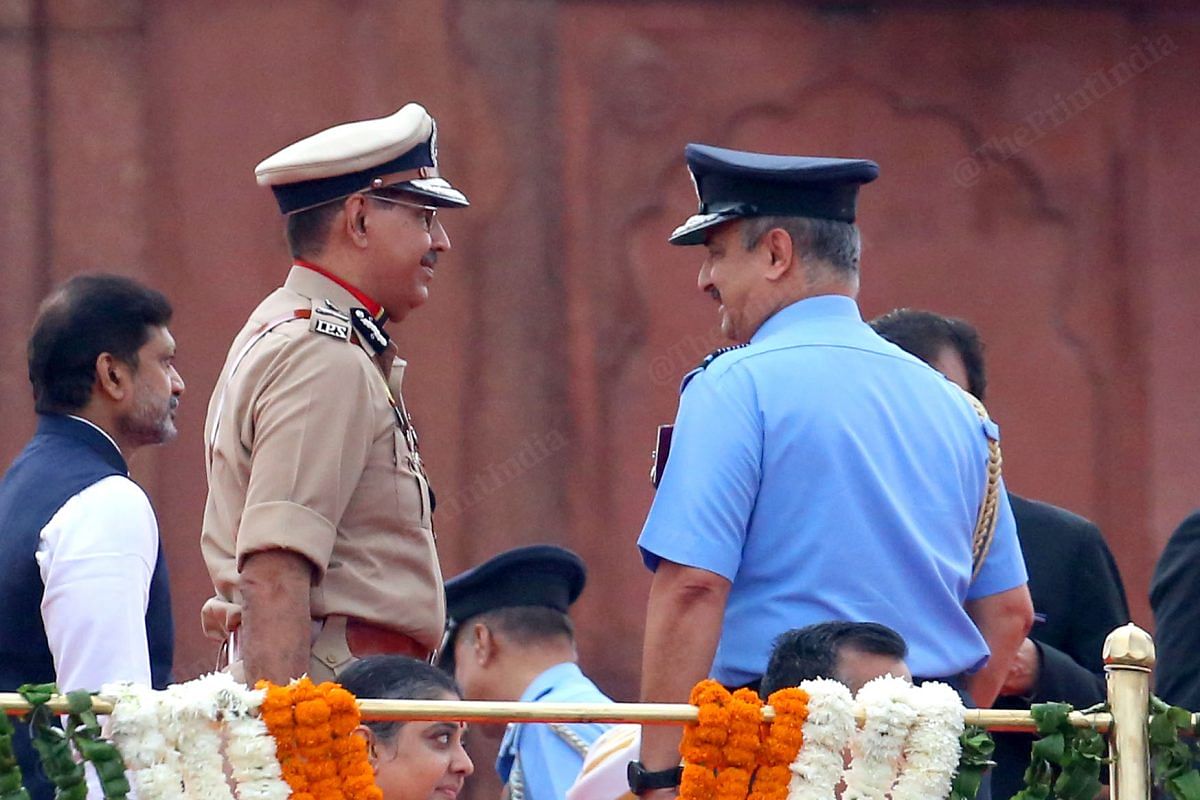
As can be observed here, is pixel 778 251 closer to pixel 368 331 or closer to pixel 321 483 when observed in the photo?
pixel 368 331

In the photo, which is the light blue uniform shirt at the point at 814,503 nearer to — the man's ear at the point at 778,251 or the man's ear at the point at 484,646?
the man's ear at the point at 778,251

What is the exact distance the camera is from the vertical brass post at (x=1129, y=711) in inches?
99.5

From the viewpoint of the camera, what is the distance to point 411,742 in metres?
3.22

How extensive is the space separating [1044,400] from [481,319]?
1.56m

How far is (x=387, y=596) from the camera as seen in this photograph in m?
3.23

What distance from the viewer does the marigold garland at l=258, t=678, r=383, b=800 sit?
2.45 meters

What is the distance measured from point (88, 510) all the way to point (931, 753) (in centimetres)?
149

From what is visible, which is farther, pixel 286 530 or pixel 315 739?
pixel 286 530

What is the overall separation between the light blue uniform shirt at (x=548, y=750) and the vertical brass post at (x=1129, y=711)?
1721 millimetres

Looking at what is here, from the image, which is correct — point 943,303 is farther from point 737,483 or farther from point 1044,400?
point 737,483
